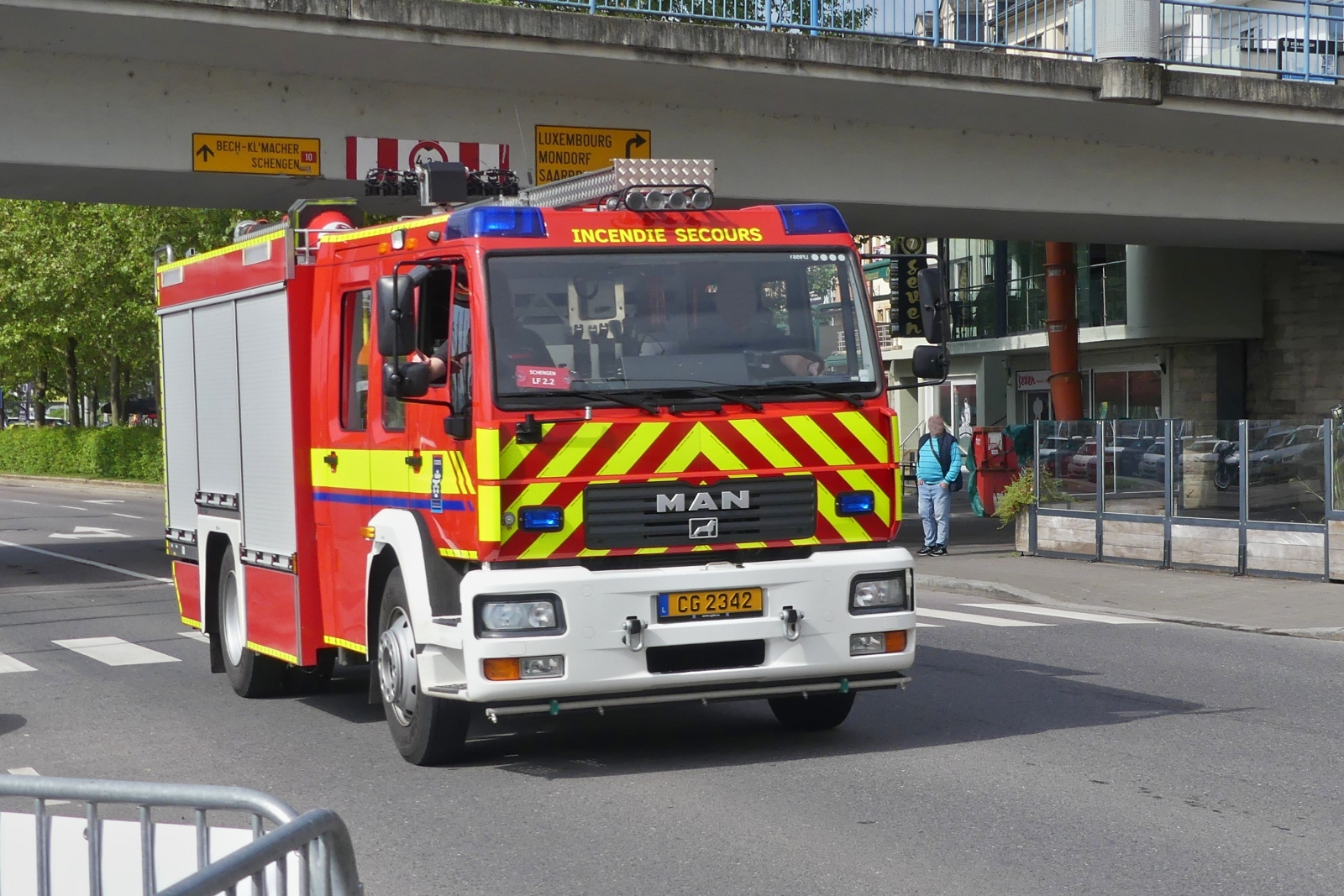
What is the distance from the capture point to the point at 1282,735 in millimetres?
8422

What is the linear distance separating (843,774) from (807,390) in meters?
1.78

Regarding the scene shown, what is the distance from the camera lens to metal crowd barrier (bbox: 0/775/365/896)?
10.0ft

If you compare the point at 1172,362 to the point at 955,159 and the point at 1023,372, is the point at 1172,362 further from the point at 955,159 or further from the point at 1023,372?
the point at 955,159

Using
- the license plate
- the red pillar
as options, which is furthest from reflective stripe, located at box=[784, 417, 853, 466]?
the red pillar

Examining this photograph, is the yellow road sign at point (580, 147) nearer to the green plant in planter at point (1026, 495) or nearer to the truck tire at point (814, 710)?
the green plant in planter at point (1026, 495)

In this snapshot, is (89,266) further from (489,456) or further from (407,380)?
(489,456)

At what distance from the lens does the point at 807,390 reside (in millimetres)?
8008

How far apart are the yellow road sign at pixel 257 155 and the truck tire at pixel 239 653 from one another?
22.0ft

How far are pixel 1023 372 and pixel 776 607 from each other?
3576 cm

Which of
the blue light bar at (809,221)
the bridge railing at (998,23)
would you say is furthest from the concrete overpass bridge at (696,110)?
the blue light bar at (809,221)

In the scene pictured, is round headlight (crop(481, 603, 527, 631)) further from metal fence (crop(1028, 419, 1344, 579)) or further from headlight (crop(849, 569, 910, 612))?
metal fence (crop(1028, 419, 1344, 579))

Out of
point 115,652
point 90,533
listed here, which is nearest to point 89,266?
point 90,533

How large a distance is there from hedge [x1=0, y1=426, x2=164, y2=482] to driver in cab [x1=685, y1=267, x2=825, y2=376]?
37001 millimetres

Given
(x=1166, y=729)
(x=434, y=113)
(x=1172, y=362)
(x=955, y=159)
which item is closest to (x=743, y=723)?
(x=1166, y=729)
